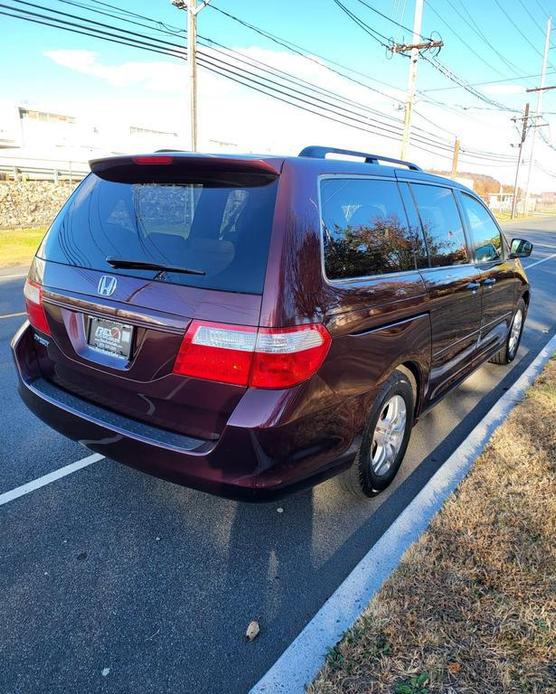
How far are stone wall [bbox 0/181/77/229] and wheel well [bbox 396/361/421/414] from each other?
18.1 metres

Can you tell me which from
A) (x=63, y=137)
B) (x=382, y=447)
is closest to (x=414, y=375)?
(x=382, y=447)

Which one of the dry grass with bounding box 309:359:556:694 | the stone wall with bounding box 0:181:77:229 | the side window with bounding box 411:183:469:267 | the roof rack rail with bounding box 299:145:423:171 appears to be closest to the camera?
the dry grass with bounding box 309:359:556:694

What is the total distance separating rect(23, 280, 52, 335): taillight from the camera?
2.84m

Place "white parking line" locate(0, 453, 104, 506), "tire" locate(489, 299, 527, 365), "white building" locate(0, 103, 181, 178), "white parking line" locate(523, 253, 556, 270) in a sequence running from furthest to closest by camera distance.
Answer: "white building" locate(0, 103, 181, 178) → "white parking line" locate(523, 253, 556, 270) → "tire" locate(489, 299, 527, 365) → "white parking line" locate(0, 453, 104, 506)

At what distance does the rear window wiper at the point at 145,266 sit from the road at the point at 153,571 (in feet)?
4.61

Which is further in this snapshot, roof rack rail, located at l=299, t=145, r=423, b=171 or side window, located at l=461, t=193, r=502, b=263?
side window, located at l=461, t=193, r=502, b=263

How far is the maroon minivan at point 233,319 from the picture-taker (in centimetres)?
221

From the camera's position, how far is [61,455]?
3592mm

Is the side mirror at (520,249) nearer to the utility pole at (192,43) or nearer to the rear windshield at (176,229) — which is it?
the rear windshield at (176,229)

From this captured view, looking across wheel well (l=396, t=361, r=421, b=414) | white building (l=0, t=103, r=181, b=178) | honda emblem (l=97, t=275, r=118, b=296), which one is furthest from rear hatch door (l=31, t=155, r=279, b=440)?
white building (l=0, t=103, r=181, b=178)

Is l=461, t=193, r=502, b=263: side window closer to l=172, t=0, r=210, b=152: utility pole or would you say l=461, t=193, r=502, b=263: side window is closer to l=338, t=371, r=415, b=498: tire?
l=338, t=371, r=415, b=498: tire

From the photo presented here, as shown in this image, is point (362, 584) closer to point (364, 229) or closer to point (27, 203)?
point (364, 229)

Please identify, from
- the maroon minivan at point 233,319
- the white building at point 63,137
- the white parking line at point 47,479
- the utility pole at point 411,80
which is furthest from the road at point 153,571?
the white building at point 63,137

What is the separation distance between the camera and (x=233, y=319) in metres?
2.18
